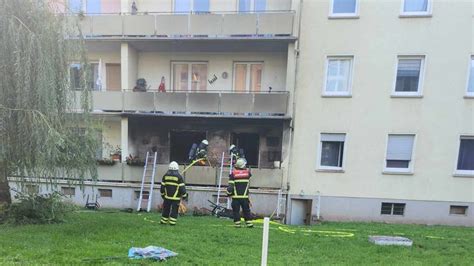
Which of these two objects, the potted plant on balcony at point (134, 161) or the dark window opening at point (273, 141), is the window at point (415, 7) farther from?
the potted plant on balcony at point (134, 161)

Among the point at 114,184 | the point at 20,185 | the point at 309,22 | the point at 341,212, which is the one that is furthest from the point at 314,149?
the point at 20,185

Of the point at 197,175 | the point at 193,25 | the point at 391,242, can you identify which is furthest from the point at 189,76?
the point at 391,242

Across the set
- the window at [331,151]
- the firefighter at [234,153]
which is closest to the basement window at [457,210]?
the window at [331,151]

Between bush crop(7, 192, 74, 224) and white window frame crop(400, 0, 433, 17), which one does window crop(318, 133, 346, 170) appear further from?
bush crop(7, 192, 74, 224)

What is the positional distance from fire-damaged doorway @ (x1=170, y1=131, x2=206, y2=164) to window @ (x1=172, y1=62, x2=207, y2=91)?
6.72 ft

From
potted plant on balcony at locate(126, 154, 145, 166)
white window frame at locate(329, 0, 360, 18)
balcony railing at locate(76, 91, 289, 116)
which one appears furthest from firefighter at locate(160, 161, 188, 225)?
white window frame at locate(329, 0, 360, 18)

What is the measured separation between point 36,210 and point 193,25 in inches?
328

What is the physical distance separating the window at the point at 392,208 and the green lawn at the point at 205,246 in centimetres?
387

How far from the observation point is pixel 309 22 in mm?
11711

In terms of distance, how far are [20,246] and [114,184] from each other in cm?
729

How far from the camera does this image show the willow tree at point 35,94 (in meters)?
6.06

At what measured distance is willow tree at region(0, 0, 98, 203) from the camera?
606cm

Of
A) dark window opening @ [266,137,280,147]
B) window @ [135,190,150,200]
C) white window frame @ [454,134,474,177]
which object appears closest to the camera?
white window frame @ [454,134,474,177]

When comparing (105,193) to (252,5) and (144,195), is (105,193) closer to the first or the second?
(144,195)
